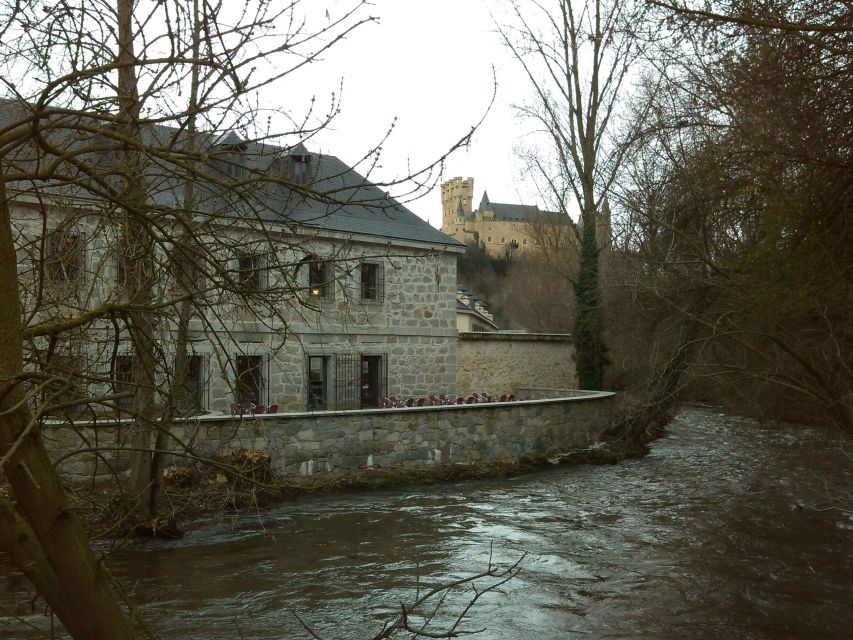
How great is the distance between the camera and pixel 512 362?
20.9 m

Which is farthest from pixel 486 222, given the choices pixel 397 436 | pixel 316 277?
pixel 316 277

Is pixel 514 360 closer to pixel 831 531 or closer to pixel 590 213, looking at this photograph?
pixel 590 213

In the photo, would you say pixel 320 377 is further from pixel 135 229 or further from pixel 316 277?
pixel 135 229

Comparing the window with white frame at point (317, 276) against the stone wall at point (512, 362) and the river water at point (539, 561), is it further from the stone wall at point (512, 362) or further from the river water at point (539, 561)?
the stone wall at point (512, 362)

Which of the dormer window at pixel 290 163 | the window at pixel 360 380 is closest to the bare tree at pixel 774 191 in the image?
the dormer window at pixel 290 163

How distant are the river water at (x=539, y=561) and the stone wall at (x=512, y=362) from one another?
7.04 metres

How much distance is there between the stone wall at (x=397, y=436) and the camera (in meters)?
10.6

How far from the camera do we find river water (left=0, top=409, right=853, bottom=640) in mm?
6395

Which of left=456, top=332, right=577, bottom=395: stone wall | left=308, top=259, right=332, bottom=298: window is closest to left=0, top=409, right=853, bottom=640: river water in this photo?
left=308, top=259, right=332, bottom=298: window

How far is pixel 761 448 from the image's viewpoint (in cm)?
1545

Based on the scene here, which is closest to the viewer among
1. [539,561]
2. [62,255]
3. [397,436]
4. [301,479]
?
[62,255]

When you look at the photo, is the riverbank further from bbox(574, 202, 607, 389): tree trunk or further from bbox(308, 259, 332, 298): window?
bbox(574, 202, 607, 389): tree trunk

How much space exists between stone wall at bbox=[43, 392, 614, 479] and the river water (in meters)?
0.81

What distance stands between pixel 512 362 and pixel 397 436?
28.7 feet
